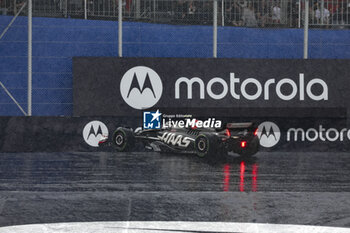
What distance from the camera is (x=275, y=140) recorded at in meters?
14.8

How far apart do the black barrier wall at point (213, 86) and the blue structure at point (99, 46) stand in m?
0.29

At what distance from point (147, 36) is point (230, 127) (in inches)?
143

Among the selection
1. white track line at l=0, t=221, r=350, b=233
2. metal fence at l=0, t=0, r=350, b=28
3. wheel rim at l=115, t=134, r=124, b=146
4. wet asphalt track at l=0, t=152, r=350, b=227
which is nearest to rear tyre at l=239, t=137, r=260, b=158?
wet asphalt track at l=0, t=152, r=350, b=227

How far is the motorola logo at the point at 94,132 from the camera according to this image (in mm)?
14539

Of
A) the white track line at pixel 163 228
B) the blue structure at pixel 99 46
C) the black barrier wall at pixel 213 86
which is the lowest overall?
the white track line at pixel 163 228

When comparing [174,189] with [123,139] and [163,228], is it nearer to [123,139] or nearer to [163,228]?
[163,228]

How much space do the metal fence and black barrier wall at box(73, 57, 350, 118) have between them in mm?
993

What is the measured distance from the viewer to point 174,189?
8.33 metres

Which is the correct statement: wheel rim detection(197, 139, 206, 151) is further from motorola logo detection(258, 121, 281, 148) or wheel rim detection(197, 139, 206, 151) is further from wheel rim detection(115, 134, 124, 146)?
motorola logo detection(258, 121, 281, 148)

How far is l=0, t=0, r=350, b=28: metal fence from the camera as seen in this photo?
47.2 ft

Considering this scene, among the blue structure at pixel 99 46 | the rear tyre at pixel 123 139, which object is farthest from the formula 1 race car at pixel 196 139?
the blue structure at pixel 99 46

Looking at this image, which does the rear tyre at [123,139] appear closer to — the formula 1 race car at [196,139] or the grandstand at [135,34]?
the formula 1 race car at [196,139]

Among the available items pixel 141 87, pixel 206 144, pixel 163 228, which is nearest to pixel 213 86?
pixel 141 87

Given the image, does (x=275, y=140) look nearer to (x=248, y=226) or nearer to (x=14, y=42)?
(x=14, y=42)
